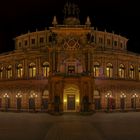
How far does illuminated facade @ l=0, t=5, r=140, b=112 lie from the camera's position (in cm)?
5991

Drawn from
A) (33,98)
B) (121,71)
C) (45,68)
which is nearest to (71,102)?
(33,98)

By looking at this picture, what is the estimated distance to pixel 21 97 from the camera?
220 feet

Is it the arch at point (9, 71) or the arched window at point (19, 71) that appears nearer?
the arched window at point (19, 71)

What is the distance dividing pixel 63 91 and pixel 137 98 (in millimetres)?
20124

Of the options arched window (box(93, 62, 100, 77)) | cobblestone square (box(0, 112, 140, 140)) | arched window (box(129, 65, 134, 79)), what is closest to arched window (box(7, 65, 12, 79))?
arched window (box(93, 62, 100, 77))

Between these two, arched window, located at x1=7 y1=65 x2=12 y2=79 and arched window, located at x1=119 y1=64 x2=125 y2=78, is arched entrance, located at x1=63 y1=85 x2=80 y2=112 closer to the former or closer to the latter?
arched window, located at x1=119 y1=64 x2=125 y2=78

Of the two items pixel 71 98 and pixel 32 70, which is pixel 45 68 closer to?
pixel 32 70

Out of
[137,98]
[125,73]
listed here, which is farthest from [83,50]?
[137,98]

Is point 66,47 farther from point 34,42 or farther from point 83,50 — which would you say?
point 34,42

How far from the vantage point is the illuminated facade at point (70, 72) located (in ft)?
197

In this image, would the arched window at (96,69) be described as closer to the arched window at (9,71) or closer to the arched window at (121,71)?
the arched window at (121,71)

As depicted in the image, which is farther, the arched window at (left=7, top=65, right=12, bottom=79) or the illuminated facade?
the arched window at (left=7, top=65, right=12, bottom=79)

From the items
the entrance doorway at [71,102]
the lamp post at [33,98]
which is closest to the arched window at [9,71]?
the lamp post at [33,98]

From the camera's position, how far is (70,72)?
2420 inches
